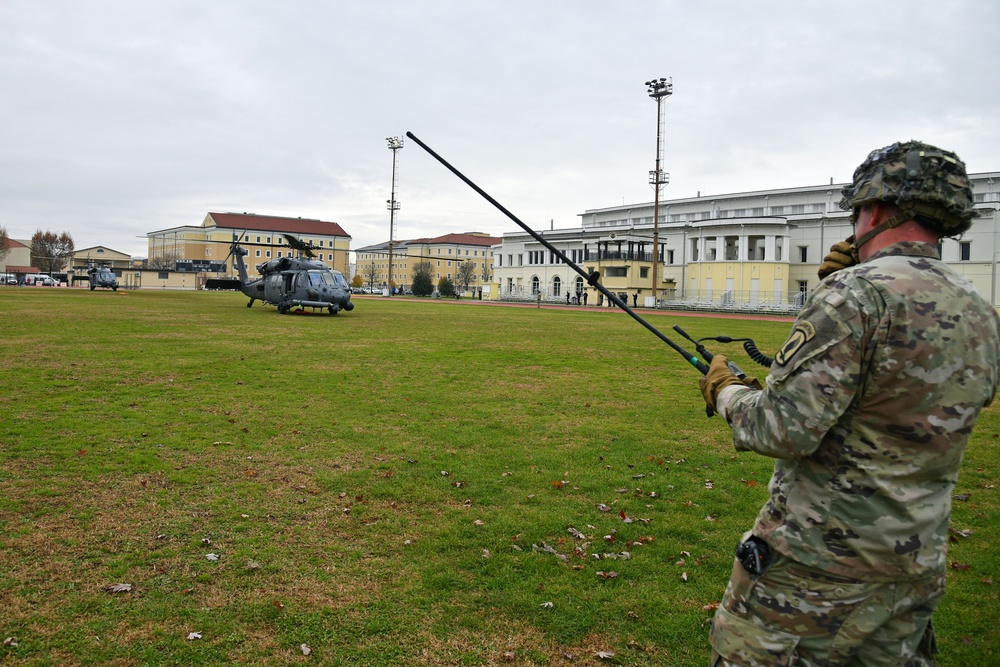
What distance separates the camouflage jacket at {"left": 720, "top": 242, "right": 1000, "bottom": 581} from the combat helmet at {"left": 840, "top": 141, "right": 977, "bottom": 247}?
0.14 metres

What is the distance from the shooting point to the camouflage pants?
98.9 inches

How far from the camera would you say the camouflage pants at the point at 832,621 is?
8.24 feet

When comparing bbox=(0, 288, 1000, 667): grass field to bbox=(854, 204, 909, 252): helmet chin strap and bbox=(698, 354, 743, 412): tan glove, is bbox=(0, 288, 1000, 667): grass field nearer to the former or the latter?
bbox=(698, 354, 743, 412): tan glove

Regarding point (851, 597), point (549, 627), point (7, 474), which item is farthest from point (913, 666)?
point (7, 474)

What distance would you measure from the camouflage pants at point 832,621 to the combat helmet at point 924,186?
141 centimetres

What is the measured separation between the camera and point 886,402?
96.7 inches

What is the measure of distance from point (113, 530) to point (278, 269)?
35.8m

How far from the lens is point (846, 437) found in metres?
2.54

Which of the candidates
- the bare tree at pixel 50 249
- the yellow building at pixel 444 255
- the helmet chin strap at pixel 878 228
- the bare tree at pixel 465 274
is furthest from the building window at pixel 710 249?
the bare tree at pixel 50 249

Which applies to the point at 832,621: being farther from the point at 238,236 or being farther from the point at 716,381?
the point at 238,236

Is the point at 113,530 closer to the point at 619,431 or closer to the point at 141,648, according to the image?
the point at 141,648

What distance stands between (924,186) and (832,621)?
1.71 m

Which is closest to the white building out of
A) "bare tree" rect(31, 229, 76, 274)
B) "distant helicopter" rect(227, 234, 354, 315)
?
"distant helicopter" rect(227, 234, 354, 315)

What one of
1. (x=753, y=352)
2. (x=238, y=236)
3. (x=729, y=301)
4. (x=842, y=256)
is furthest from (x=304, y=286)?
(x=238, y=236)
